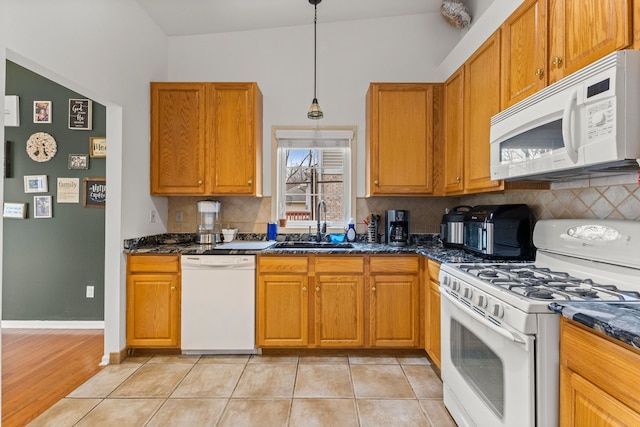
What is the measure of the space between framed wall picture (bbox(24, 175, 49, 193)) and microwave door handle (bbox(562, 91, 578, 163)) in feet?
13.7

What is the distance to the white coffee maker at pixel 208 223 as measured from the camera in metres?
3.14

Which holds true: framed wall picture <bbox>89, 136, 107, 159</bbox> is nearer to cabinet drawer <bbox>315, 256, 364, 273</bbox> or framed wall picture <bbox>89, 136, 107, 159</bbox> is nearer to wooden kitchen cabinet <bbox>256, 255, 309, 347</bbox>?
wooden kitchen cabinet <bbox>256, 255, 309, 347</bbox>

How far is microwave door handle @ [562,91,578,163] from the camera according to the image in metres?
1.35

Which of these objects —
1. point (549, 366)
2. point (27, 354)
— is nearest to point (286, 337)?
point (549, 366)

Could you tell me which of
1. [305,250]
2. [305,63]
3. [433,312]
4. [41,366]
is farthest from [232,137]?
[41,366]

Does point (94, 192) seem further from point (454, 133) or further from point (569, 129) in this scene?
point (569, 129)

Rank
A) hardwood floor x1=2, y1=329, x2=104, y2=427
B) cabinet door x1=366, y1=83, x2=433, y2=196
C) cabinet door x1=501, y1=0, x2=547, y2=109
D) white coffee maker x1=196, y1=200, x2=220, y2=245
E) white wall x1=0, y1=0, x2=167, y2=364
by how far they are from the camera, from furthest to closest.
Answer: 1. white coffee maker x1=196, y1=200, x2=220, y2=245
2. cabinet door x1=366, y1=83, x2=433, y2=196
3. hardwood floor x1=2, y1=329, x2=104, y2=427
4. white wall x1=0, y1=0, x2=167, y2=364
5. cabinet door x1=501, y1=0, x2=547, y2=109

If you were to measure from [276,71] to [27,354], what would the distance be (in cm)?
328

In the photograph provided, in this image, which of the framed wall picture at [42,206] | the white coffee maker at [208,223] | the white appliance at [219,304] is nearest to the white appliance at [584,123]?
the white appliance at [219,304]

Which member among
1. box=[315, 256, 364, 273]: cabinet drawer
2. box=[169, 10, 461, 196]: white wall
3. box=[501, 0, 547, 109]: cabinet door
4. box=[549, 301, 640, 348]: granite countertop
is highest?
box=[169, 10, 461, 196]: white wall

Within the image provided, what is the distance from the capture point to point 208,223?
3.27 meters

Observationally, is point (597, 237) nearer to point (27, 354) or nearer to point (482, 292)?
point (482, 292)

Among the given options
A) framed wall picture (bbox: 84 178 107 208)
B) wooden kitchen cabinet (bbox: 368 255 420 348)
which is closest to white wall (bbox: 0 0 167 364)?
framed wall picture (bbox: 84 178 107 208)

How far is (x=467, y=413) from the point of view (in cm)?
168
